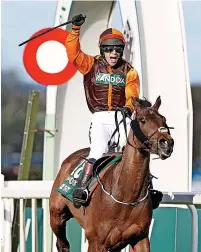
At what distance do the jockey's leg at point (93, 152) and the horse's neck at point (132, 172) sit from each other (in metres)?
0.30

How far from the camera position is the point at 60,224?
7523 millimetres

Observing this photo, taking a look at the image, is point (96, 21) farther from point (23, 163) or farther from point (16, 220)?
point (16, 220)

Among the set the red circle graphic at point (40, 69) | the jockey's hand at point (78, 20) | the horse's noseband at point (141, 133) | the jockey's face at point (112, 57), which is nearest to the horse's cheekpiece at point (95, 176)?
the horse's noseband at point (141, 133)

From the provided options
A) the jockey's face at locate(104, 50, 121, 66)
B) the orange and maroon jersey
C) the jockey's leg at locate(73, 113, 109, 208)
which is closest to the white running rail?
the jockey's leg at locate(73, 113, 109, 208)

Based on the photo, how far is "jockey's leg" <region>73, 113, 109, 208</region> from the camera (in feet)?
21.5

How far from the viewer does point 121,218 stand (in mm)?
6309

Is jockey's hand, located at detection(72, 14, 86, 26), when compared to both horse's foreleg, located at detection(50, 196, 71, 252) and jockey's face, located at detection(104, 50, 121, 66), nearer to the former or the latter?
jockey's face, located at detection(104, 50, 121, 66)

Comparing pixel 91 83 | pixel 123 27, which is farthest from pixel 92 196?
pixel 123 27

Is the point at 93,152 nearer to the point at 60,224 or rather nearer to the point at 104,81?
the point at 104,81

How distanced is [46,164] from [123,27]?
1.95 m

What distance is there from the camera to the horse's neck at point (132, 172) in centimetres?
620

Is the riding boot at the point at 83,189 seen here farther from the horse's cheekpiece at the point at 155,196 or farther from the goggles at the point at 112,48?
the goggles at the point at 112,48

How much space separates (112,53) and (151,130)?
109 centimetres

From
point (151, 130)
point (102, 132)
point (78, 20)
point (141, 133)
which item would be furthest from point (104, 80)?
point (151, 130)
